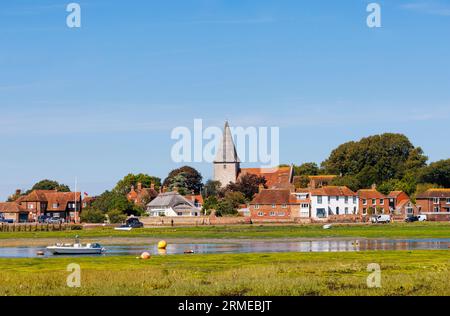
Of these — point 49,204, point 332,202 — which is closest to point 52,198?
point 49,204

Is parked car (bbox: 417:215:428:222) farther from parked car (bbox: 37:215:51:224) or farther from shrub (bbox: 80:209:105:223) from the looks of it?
parked car (bbox: 37:215:51:224)

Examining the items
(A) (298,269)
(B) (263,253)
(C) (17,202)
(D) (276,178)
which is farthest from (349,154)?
(A) (298,269)

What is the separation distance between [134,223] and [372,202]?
167 feet

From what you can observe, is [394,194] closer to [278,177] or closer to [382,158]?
[382,158]

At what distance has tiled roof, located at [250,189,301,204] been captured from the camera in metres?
153

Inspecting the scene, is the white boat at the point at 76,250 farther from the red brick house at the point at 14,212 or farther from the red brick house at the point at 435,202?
the red brick house at the point at 435,202

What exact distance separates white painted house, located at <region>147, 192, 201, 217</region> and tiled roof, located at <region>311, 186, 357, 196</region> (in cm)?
2323

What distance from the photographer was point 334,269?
2045 inches

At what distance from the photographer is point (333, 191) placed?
160 m

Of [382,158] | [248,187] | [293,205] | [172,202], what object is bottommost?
[293,205]

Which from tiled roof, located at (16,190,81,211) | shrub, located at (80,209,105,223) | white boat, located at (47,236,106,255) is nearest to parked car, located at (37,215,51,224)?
tiled roof, located at (16,190,81,211)
